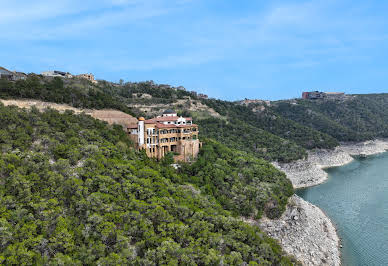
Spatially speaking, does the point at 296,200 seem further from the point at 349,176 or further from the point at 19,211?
the point at 19,211

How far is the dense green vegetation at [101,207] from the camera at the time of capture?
12.9m

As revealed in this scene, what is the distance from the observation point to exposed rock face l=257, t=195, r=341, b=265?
21.5 m

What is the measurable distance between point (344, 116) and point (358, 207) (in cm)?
7176

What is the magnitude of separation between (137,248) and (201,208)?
7.31m

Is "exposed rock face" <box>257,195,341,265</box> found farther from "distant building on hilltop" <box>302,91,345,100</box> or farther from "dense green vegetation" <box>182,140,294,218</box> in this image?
"distant building on hilltop" <box>302,91,345,100</box>

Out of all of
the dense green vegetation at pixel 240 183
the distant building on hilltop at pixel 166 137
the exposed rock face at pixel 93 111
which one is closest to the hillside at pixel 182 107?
the exposed rock face at pixel 93 111

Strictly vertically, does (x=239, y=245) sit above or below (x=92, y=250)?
below

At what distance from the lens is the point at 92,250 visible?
13.1m

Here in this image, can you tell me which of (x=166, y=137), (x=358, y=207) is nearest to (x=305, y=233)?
(x=358, y=207)

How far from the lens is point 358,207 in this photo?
1299 inches

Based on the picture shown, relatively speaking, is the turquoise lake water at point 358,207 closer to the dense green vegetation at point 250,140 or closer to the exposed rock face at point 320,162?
the exposed rock face at point 320,162

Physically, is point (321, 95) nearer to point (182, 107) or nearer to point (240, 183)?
point (182, 107)

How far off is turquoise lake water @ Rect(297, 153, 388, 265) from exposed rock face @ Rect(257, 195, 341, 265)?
1.27 meters

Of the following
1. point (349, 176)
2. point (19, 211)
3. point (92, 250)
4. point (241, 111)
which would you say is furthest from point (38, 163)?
point (241, 111)
